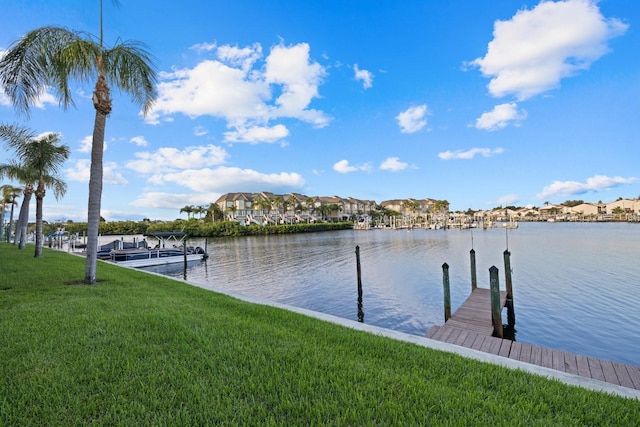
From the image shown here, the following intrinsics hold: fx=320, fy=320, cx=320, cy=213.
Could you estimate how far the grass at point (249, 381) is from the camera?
3023 millimetres

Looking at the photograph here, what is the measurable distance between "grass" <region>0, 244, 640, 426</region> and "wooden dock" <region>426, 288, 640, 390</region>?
2370 millimetres

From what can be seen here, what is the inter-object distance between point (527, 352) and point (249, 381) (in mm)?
5956

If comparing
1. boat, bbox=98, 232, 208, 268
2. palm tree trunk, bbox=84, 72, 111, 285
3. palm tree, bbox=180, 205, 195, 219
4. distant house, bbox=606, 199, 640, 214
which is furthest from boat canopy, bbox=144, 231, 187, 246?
distant house, bbox=606, 199, 640, 214

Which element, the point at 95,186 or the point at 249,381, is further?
the point at 95,186

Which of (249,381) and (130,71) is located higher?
(130,71)

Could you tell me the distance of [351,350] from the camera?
481cm

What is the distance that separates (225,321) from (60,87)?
10.1m

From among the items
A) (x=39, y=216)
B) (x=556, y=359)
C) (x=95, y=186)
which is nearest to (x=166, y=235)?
(x=39, y=216)

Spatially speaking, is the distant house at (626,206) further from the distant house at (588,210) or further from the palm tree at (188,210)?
the palm tree at (188,210)

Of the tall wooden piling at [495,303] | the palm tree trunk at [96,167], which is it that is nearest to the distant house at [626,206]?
the tall wooden piling at [495,303]

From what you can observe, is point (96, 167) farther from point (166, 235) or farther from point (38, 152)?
point (166, 235)

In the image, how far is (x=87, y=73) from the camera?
34.0 feet

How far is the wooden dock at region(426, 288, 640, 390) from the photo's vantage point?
545 cm

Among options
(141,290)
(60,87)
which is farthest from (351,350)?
(60,87)
